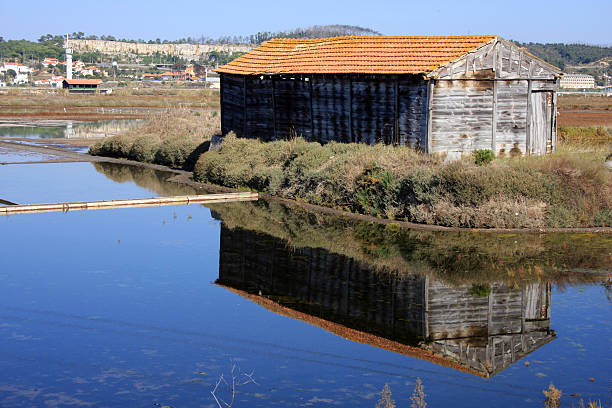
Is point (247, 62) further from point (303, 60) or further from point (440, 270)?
point (440, 270)

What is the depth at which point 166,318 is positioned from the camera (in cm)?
1376

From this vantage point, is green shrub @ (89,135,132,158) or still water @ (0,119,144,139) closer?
green shrub @ (89,135,132,158)

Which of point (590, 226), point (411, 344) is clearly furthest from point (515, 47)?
point (411, 344)

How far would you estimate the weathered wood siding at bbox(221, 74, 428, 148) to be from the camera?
25266mm

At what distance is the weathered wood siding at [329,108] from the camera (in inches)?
995

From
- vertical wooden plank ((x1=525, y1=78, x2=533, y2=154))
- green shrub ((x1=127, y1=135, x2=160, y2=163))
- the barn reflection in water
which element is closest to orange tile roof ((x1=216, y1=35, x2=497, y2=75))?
vertical wooden plank ((x1=525, y1=78, x2=533, y2=154))

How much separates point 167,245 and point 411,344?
9365 millimetres

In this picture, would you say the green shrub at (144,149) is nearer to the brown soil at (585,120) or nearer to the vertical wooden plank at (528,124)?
the vertical wooden plank at (528,124)

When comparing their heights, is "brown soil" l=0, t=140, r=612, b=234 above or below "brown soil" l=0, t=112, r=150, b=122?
below

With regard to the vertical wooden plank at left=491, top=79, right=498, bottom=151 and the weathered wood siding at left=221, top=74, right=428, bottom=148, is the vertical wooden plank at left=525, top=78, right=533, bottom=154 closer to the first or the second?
the vertical wooden plank at left=491, top=79, right=498, bottom=151

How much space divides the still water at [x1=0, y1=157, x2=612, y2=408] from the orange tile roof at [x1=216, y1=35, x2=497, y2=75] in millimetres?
6410

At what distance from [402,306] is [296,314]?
197 centimetres

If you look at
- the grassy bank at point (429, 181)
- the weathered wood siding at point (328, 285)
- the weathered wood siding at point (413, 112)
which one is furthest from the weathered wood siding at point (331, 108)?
the weathered wood siding at point (328, 285)

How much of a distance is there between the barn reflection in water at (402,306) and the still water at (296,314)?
0.04 meters
